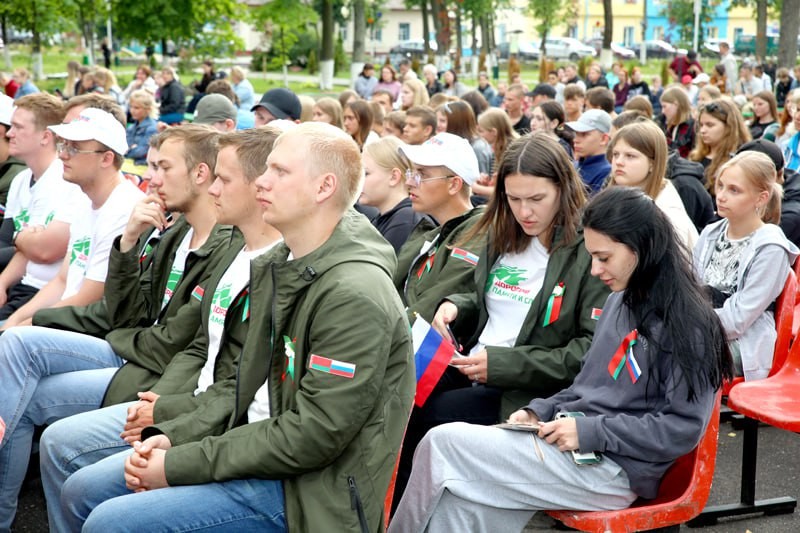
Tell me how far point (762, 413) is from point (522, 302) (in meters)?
1.05

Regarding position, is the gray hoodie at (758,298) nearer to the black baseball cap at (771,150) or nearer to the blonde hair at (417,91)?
the black baseball cap at (771,150)

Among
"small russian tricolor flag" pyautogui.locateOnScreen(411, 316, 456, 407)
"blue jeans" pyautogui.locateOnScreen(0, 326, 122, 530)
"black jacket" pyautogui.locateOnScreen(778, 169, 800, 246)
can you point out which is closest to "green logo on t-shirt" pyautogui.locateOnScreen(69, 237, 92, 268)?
"blue jeans" pyautogui.locateOnScreen(0, 326, 122, 530)

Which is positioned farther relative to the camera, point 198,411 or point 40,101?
point 40,101

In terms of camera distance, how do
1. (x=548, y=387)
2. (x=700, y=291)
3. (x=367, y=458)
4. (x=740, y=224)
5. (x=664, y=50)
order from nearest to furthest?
(x=367, y=458) < (x=700, y=291) < (x=548, y=387) < (x=740, y=224) < (x=664, y=50)

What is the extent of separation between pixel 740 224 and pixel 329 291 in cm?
276

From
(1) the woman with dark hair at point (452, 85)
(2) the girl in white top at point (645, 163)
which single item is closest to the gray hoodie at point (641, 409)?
(2) the girl in white top at point (645, 163)

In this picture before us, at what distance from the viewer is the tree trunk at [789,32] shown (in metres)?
26.5

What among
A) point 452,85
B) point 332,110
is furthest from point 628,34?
point 332,110

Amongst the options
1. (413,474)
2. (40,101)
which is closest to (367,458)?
(413,474)

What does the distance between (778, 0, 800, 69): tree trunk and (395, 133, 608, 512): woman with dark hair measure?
85.7ft

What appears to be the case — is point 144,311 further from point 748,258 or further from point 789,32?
point 789,32

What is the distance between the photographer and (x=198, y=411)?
10.5ft

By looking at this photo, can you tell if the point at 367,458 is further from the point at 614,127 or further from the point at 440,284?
the point at 614,127

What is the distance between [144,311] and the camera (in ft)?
14.5
